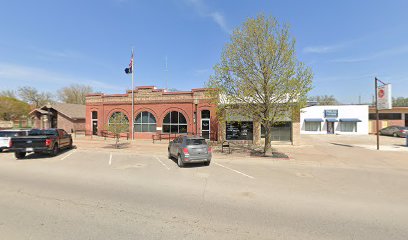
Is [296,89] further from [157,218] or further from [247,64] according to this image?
[157,218]

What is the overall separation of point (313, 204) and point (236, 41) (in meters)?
12.0

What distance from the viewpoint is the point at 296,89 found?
13.4 metres

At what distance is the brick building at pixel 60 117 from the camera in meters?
32.7

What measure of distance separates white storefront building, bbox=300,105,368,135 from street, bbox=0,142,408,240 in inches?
1198

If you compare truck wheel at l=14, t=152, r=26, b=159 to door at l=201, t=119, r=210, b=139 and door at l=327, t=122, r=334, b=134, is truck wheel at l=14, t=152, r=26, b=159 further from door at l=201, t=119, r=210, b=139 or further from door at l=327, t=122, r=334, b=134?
door at l=327, t=122, r=334, b=134

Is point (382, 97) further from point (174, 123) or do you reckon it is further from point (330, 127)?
point (174, 123)

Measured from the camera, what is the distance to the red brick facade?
22.7m

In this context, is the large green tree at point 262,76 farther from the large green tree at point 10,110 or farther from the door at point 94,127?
the large green tree at point 10,110

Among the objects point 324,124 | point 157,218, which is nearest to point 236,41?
point 157,218

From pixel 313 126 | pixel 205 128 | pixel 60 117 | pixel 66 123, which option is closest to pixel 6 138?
pixel 205 128

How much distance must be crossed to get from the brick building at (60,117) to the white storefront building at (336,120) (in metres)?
39.7

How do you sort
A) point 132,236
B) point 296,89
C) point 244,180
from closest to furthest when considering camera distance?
point 132,236
point 244,180
point 296,89

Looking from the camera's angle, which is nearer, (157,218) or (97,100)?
(157,218)

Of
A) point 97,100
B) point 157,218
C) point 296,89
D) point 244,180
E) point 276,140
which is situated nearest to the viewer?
point 157,218
